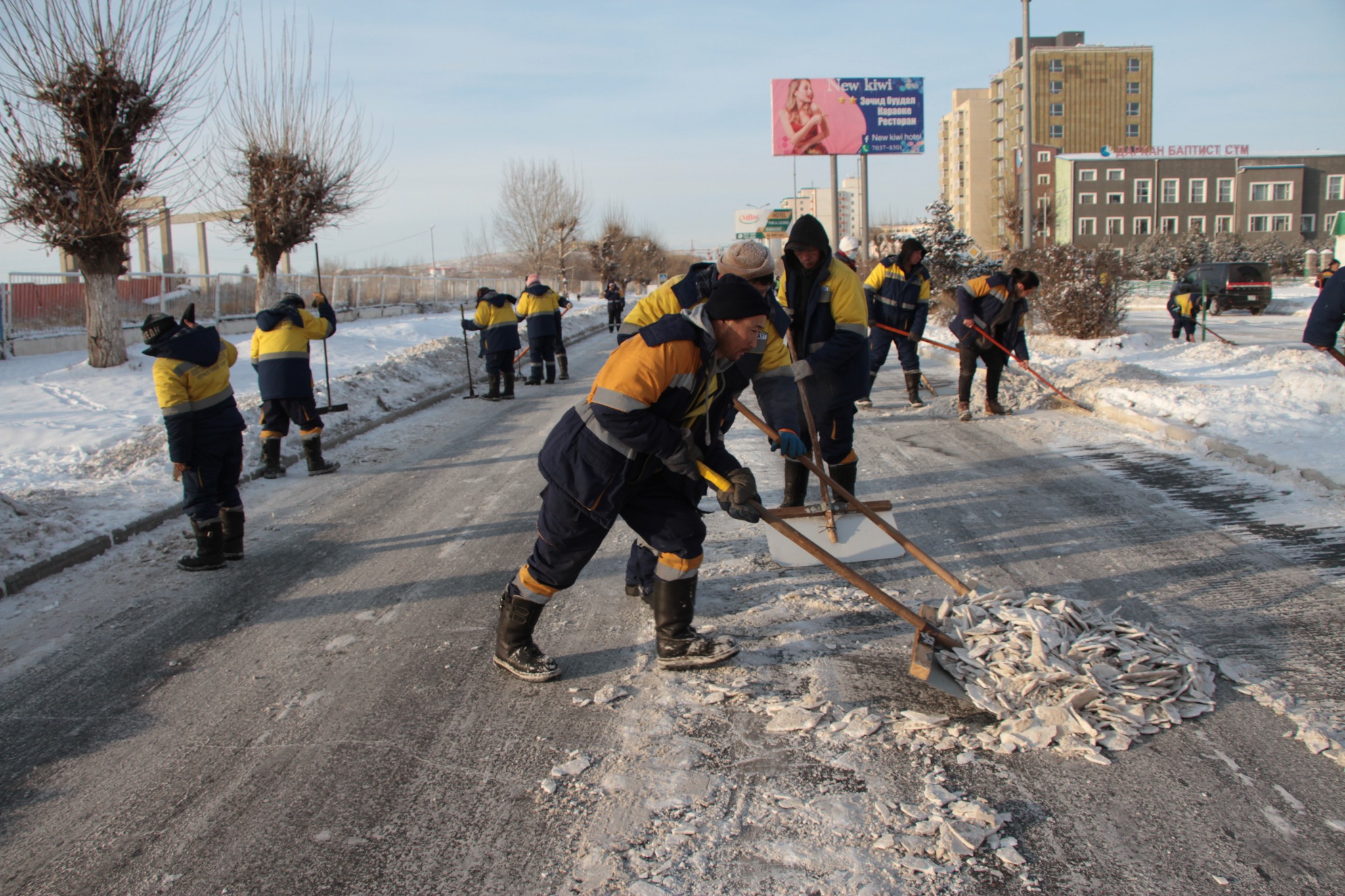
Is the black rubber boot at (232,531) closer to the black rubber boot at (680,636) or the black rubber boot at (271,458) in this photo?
the black rubber boot at (271,458)

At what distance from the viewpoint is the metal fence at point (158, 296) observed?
583 inches

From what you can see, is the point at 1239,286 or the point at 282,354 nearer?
the point at 282,354

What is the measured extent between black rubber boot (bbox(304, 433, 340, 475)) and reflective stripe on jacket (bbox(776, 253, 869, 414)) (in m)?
4.67

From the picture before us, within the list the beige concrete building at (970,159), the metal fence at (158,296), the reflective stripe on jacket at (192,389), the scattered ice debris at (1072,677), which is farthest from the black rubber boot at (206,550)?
the beige concrete building at (970,159)

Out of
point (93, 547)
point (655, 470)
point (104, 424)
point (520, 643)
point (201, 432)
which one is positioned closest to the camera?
point (655, 470)

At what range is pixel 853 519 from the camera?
474 centimetres

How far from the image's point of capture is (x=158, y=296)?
734 inches

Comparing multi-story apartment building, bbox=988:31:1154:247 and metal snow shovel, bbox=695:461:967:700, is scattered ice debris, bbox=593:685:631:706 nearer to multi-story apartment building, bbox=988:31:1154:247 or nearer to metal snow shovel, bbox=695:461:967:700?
metal snow shovel, bbox=695:461:967:700

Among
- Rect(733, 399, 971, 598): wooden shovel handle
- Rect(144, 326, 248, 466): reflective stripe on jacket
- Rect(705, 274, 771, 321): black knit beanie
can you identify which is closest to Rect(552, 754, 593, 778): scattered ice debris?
Rect(705, 274, 771, 321): black knit beanie

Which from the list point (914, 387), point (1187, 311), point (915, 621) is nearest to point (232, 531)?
point (915, 621)

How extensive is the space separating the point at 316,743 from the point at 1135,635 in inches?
122

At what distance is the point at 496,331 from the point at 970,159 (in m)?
85.3

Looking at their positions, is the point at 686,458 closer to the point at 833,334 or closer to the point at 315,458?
the point at 833,334

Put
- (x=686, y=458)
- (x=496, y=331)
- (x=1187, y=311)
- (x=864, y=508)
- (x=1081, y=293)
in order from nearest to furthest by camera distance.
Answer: (x=686, y=458)
(x=864, y=508)
(x=496, y=331)
(x=1081, y=293)
(x=1187, y=311)
